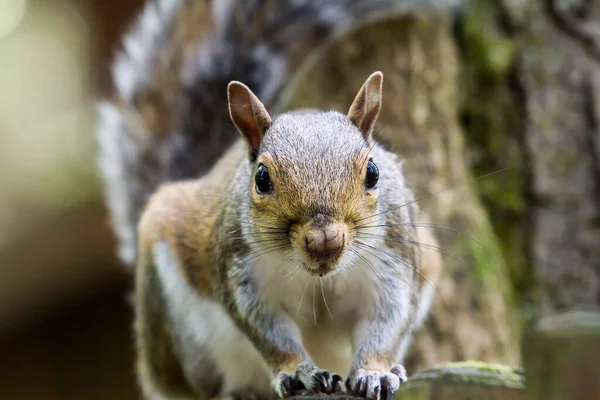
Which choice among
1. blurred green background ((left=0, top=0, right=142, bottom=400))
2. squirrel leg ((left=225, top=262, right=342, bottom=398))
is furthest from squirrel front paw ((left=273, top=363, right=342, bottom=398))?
blurred green background ((left=0, top=0, right=142, bottom=400))

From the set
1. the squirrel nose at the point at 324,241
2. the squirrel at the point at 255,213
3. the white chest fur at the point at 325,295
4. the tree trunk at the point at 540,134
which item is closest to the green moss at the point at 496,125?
the tree trunk at the point at 540,134

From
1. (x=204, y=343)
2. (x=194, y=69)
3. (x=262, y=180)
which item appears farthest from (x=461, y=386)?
(x=194, y=69)

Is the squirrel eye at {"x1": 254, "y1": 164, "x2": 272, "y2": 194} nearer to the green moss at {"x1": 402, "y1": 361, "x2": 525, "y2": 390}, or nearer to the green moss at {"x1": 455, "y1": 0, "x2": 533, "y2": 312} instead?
the green moss at {"x1": 402, "y1": 361, "x2": 525, "y2": 390}

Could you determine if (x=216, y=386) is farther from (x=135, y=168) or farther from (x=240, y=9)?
(x=240, y=9)

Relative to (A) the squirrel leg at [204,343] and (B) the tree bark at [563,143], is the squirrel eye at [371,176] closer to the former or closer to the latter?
(A) the squirrel leg at [204,343]

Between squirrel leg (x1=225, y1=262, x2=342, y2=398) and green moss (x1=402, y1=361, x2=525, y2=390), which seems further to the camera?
squirrel leg (x1=225, y1=262, x2=342, y2=398)

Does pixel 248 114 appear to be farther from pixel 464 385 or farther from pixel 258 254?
pixel 464 385
